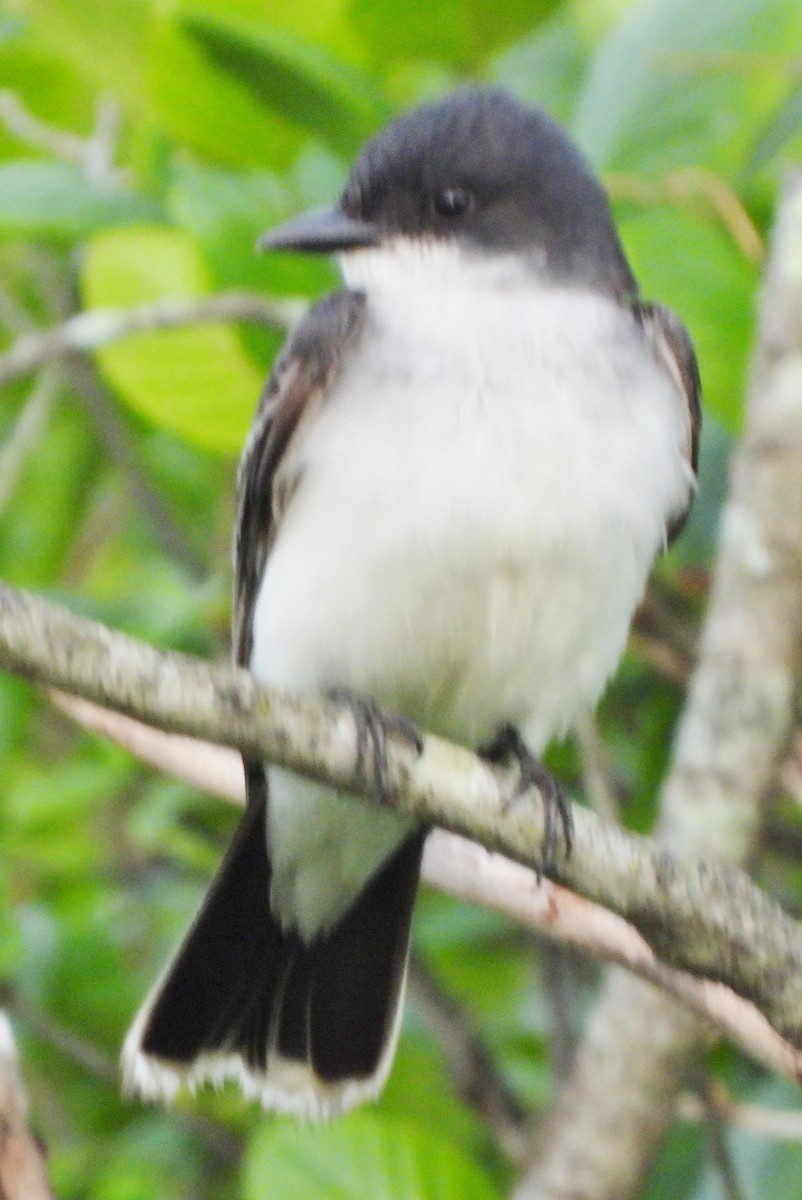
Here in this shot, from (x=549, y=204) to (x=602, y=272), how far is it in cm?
14

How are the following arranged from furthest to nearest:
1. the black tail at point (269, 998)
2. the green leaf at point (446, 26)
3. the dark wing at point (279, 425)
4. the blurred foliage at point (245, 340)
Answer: the green leaf at point (446, 26)
the blurred foliage at point (245, 340)
the black tail at point (269, 998)
the dark wing at point (279, 425)

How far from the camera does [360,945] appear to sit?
3512 millimetres

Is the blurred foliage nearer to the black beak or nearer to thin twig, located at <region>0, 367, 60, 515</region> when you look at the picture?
thin twig, located at <region>0, 367, 60, 515</region>

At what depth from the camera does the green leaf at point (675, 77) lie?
11.8 ft

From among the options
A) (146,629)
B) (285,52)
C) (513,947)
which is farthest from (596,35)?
A: (513,947)

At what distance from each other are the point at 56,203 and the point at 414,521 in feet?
3.18

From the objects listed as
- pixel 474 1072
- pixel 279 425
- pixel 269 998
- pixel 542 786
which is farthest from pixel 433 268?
pixel 474 1072

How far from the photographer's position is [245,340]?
3.67 meters

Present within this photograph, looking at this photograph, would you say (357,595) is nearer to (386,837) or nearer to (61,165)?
(386,837)

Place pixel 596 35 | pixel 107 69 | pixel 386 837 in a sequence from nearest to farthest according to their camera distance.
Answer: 1. pixel 386 837
2. pixel 107 69
3. pixel 596 35

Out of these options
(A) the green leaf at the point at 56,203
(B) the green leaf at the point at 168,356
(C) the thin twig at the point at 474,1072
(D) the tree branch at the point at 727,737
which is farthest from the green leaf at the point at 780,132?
(C) the thin twig at the point at 474,1072

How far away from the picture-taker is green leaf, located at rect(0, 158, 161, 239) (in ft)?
11.1

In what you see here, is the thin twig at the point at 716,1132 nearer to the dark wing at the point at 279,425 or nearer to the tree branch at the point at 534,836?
the tree branch at the point at 534,836

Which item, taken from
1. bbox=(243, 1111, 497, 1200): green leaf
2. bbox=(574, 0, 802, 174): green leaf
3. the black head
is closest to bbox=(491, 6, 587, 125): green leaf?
bbox=(574, 0, 802, 174): green leaf
